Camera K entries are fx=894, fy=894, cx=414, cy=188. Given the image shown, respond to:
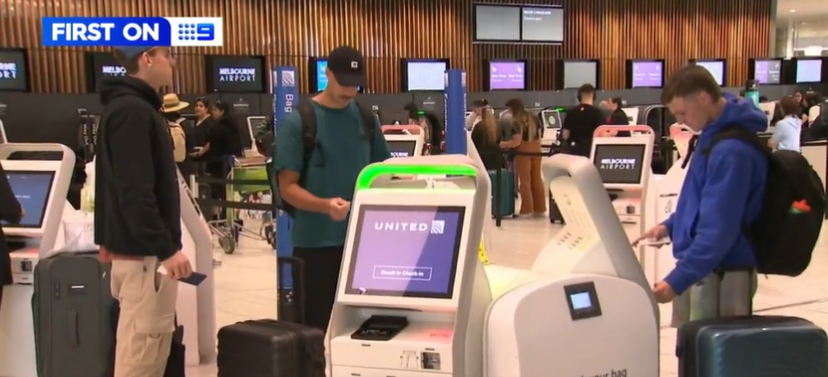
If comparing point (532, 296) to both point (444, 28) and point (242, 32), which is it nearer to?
point (242, 32)

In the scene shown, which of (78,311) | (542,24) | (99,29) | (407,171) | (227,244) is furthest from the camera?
(542,24)

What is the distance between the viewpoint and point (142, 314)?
304 centimetres

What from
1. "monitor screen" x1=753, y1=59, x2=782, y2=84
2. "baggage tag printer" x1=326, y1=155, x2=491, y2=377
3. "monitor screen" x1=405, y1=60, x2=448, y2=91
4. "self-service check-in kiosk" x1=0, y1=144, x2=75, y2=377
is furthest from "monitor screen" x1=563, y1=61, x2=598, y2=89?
"baggage tag printer" x1=326, y1=155, x2=491, y2=377

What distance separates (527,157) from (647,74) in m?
8.44

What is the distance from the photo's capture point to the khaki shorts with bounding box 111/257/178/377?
9.90 feet

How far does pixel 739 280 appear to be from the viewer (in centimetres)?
272

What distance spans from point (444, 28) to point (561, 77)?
2711mm

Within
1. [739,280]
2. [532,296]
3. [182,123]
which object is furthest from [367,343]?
[182,123]

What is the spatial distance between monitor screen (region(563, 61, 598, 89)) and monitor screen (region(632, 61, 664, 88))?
3.58 ft

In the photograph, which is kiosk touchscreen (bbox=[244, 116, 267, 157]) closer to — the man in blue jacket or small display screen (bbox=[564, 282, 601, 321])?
the man in blue jacket

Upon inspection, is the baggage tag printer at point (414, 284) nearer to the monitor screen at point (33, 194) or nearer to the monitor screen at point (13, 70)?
the monitor screen at point (33, 194)

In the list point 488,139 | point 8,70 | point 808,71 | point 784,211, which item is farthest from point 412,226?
point 808,71

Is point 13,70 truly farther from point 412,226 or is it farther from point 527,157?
point 412,226

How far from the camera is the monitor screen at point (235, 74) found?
43.0ft
